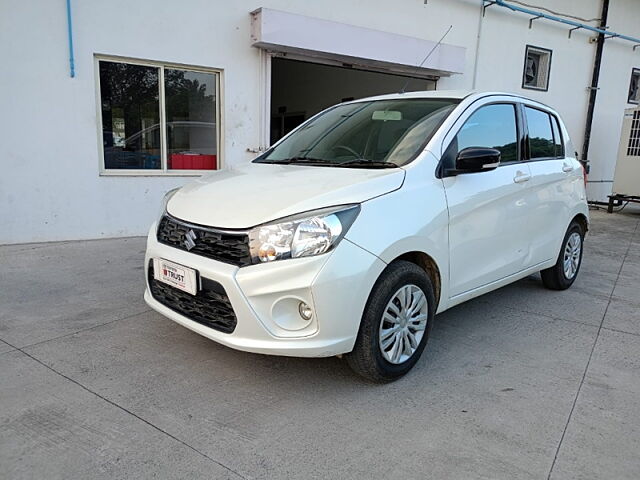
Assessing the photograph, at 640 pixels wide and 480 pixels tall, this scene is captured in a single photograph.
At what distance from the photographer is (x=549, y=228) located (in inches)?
170

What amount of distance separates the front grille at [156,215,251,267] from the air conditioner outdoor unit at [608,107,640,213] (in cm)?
1125

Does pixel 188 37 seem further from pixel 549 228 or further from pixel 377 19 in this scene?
pixel 549 228

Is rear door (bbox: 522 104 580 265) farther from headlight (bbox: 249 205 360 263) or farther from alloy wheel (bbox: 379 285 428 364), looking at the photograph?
headlight (bbox: 249 205 360 263)

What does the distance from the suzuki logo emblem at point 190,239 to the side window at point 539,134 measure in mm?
2896

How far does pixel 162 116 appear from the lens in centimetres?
691

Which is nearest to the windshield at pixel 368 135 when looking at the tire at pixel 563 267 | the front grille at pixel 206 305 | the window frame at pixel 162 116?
the front grille at pixel 206 305

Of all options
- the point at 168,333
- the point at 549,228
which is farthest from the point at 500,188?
the point at 168,333

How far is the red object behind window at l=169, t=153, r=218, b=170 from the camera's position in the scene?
7172 millimetres

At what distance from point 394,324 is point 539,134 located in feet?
8.27

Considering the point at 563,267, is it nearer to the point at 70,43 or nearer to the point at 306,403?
the point at 306,403

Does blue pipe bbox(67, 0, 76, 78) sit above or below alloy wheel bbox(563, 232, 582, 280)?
above

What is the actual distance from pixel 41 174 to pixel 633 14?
13.8m

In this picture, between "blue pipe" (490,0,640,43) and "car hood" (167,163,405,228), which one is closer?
"car hood" (167,163,405,228)

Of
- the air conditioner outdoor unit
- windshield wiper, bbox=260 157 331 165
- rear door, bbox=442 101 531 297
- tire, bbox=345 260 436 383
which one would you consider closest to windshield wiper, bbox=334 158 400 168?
windshield wiper, bbox=260 157 331 165
